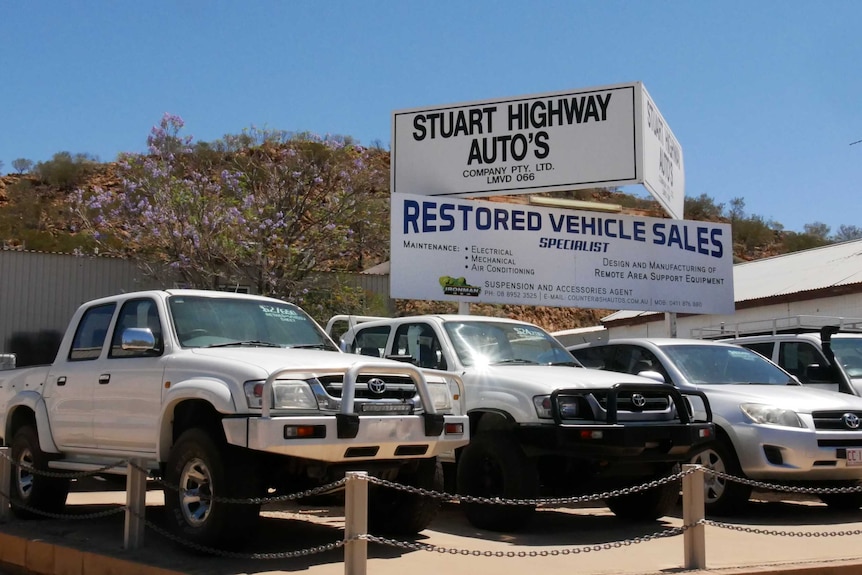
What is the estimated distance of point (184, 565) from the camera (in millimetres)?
6316

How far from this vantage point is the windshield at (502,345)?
358 inches

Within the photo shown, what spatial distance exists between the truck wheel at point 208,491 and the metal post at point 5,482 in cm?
264

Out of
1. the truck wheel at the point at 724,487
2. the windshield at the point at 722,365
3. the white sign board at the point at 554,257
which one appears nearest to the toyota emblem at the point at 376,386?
the truck wheel at the point at 724,487

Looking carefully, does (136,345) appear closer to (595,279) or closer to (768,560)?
(768,560)

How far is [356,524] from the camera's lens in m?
5.57

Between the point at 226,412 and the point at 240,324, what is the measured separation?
1.50 metres

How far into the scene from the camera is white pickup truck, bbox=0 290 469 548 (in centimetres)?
629

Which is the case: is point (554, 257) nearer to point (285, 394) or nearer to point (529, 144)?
point (529, 144)

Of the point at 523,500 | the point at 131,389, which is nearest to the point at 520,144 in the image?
the point at 523,500

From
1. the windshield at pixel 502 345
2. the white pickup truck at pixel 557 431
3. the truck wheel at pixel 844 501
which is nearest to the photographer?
the white pickup truck at pixel 557 431

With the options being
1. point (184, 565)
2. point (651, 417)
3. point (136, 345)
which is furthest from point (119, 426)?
point (651, 417)

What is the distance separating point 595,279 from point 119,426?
30.5 feet

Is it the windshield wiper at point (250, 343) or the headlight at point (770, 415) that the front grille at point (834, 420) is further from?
the windshield wiper at point (250, 343)

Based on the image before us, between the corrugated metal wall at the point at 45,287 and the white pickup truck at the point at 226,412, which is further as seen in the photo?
the corrugated metal wall at the point at 45,287
